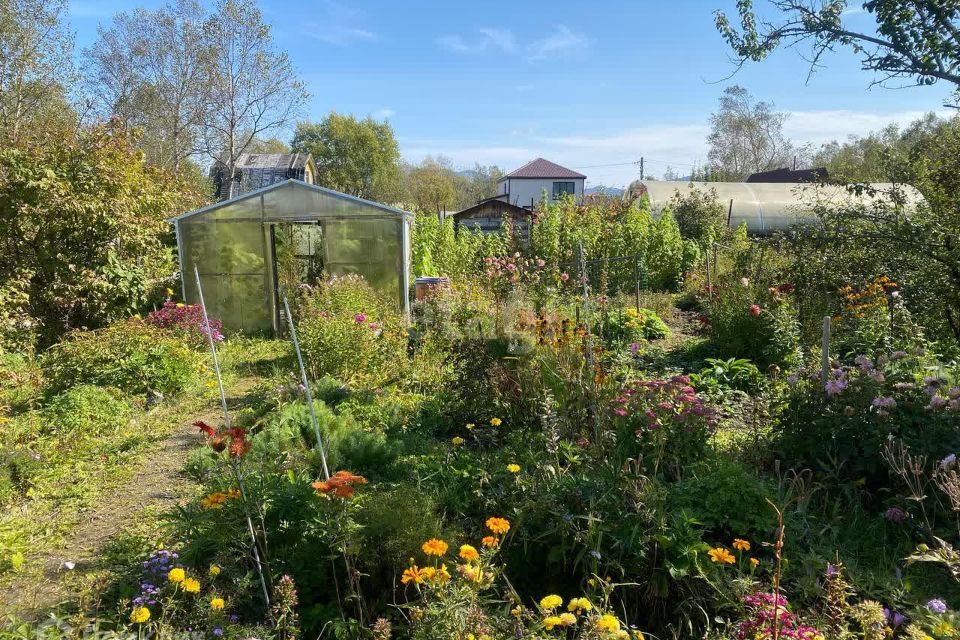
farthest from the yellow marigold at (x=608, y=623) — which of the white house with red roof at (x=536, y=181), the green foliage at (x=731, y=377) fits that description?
the white house with red roof at (x=536, y=181)

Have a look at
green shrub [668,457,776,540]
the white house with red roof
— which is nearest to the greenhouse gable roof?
green shrub [668,457,776,540]

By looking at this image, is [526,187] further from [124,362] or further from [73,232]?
[124,362]

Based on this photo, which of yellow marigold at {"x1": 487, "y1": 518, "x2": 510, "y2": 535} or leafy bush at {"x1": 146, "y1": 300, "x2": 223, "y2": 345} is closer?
yellow marigold at {"x1": 487, "y1": 518, "x2": 510, "y2": 535}

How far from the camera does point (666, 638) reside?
2674mm

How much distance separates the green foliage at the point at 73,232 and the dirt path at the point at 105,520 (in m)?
3.96

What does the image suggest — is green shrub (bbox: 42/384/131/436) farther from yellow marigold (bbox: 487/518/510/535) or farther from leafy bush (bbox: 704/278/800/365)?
leafy bush (bbox: 704/278/800/365)

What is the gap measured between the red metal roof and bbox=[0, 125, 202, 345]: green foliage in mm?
42148

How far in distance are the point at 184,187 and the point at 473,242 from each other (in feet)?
19.6

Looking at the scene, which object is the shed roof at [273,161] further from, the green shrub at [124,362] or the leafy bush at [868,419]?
the leafy bush at [868,419]

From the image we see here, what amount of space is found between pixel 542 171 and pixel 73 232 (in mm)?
44357

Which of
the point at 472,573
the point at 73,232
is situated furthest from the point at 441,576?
the point at 73,232

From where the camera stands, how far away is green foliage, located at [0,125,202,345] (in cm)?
830

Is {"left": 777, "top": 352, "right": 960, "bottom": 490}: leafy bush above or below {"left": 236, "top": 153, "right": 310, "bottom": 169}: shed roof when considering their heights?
below

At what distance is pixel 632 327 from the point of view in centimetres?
802
